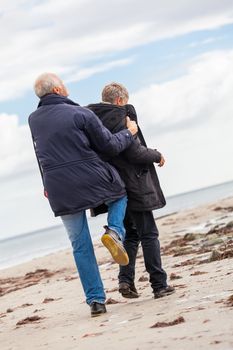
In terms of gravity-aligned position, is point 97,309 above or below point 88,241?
below

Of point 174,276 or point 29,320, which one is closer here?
point 29,320

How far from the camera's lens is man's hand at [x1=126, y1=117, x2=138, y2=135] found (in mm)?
7613

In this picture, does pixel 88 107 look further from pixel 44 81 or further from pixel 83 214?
pixel 83 214

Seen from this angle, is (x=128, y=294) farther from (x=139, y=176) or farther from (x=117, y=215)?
(x=139, y=176)

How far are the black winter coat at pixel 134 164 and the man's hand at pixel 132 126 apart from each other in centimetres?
4

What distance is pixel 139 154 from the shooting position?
7.59 metres

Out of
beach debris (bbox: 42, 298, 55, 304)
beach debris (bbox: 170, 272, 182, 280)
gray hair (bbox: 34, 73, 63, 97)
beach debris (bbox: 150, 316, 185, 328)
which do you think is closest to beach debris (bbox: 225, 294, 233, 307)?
beach debris (bbox: 150, 316, 185, 328)

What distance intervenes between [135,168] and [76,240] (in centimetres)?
86

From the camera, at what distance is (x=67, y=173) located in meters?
7.26

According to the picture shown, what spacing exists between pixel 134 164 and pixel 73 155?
69 cm

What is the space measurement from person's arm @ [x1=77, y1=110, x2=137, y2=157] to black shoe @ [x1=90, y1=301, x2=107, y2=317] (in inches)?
51.4

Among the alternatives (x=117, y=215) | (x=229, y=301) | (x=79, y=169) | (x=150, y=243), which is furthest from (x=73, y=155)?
(x=229, y=301)

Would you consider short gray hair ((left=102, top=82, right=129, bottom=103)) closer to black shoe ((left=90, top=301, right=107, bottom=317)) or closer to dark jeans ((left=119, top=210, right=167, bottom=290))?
dark jeans ((left=119, top=210, right=167, bottom=290))

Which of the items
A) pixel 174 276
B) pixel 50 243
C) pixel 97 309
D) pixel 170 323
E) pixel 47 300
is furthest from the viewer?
pixel 50 243
